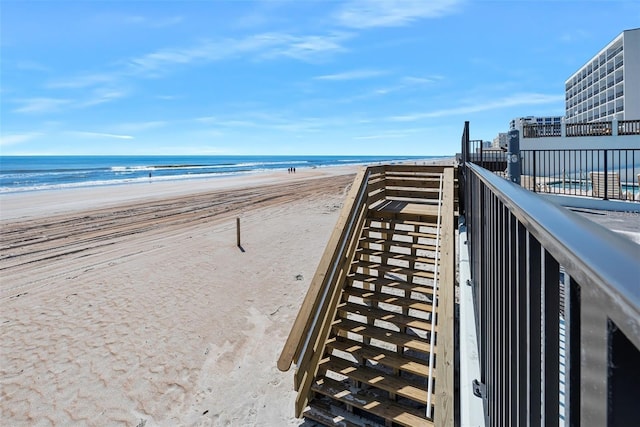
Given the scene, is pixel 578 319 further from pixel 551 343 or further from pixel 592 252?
pixel 551 343

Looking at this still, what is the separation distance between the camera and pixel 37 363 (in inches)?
246

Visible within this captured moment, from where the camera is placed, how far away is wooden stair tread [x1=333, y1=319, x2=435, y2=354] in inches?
219

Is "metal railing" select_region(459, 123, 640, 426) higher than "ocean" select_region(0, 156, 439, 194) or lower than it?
lower

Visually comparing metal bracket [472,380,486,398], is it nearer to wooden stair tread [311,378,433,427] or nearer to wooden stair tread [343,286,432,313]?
wooden stair tread [311,378,433,427]

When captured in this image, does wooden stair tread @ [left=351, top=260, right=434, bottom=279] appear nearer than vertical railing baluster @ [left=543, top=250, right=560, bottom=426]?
No

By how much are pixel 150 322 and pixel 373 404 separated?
4580mm

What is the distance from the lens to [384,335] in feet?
18.9

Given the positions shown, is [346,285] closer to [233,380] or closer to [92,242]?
[233,380]

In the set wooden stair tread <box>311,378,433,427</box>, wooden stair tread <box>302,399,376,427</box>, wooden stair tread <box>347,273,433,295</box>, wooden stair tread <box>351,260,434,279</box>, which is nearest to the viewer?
wooden stair tread <box>311,378,433,427</box>

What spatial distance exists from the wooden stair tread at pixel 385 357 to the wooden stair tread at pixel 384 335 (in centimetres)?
17

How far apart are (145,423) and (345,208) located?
3939 mm

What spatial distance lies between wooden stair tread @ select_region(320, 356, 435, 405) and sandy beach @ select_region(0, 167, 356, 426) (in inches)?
28.9

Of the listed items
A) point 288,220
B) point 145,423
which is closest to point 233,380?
point 145,423

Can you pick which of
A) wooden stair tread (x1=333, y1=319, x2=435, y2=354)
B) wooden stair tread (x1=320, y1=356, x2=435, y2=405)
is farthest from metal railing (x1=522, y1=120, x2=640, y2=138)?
wooden stair tread (x1=320, y1=356, x2=435, y2=405)
